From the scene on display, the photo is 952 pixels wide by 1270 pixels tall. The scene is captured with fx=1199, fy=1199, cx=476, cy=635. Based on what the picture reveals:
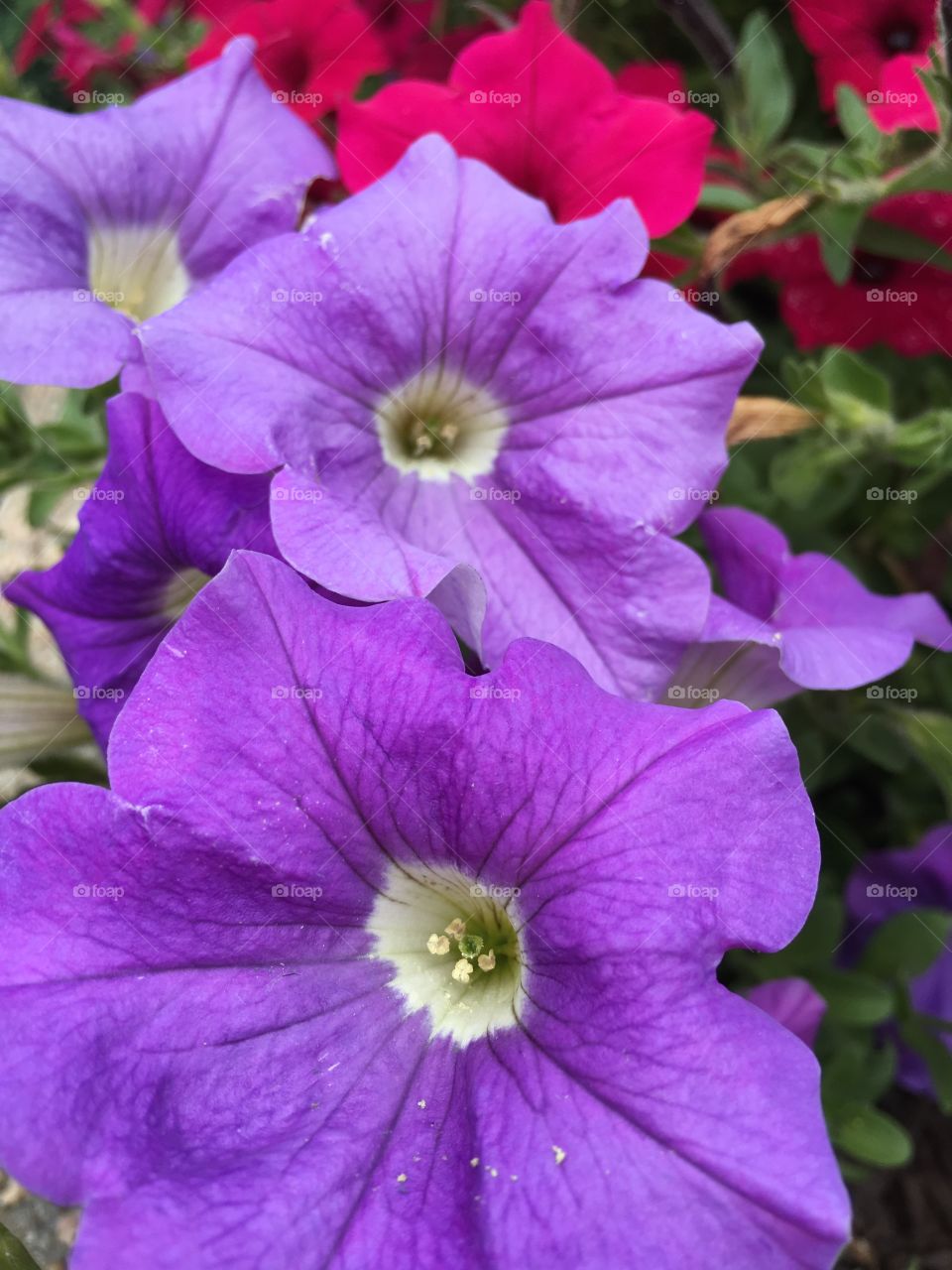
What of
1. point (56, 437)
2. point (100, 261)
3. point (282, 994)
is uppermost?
point (100, 261)

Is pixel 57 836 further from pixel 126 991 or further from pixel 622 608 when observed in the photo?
pixel 622 608

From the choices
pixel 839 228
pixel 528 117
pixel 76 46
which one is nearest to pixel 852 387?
pixel 839 228

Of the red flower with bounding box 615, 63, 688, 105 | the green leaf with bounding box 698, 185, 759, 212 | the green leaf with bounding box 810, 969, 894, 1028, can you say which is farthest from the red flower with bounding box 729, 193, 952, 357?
the green leaf with bounding box 810, 969, 894, 1028

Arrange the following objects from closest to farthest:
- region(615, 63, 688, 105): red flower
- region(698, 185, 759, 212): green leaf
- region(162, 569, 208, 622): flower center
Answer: region(162, 569, 208, 622): flower center, region(698, 185, 759, 212): green leaf, region(615, 63, 688, 105): red flower

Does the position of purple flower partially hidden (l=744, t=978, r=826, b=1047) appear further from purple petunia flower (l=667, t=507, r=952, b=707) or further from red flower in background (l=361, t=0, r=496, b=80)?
red flower in background (l=361, t=0, r=496, b=80)

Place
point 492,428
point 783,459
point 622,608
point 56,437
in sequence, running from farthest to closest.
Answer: point 56,437 < point 783,459 < point 492,428 < point 622,608

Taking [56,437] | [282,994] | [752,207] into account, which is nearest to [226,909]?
[282,994]

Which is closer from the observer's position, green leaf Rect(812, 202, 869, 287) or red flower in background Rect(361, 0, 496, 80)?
green leaf Rect(812, 202, 869, 287)
